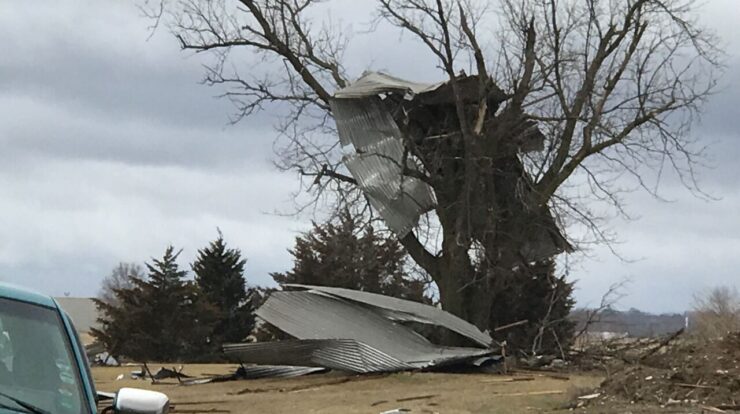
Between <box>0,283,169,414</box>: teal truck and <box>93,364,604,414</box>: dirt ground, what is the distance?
8580 millimetres

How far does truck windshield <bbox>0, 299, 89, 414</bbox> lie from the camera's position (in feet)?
14.0

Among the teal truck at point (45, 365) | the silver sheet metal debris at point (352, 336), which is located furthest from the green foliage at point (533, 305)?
the teal truck at point (45, 365)

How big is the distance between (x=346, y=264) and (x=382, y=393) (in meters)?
20.2

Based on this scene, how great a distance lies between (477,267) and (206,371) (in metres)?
6.74

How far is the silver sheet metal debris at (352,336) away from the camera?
1778 cm

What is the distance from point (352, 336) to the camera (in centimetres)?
1830

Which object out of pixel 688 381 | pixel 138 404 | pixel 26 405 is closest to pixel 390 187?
pixel 688 381

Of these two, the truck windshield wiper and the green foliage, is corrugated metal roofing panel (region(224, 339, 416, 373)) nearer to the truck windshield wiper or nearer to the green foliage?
the green foliage

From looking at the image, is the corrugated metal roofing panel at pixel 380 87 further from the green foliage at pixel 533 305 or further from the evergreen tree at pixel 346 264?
the evergreen tree at pixel 346 264

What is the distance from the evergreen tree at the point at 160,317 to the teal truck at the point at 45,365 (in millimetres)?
28667

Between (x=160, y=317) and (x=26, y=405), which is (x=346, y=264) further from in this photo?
(x=26, y=405)

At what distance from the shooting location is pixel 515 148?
2359cm

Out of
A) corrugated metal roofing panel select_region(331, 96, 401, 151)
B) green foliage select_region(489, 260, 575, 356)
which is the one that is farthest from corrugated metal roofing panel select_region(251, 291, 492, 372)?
green foliage select_region(489, 260, 575, 356)

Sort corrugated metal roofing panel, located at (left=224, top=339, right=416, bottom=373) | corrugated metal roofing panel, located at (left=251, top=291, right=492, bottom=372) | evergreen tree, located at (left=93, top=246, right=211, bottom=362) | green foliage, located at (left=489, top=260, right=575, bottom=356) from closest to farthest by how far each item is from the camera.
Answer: corrugated metal roofing panel, located at (left=224, top=339, right=416, bottom=373), corrugated metal roofing panel, located at (left=251, top=291, right=492, bottom=372), green foliage, located at (left=489, top=260, right=575, bottom=356), evergreen tree, located at (left=93, top=246, right=211, bottom=362)
